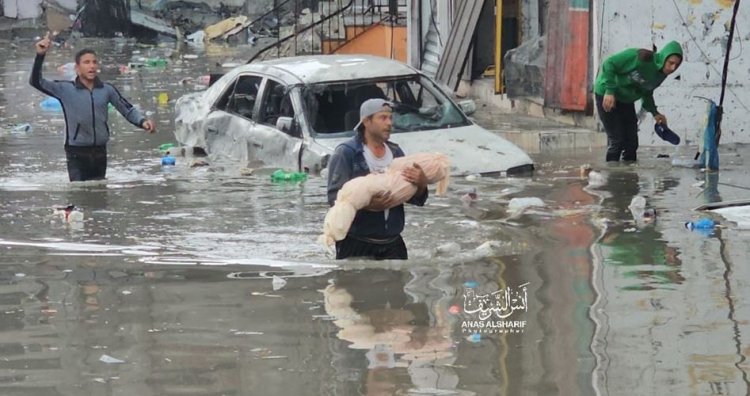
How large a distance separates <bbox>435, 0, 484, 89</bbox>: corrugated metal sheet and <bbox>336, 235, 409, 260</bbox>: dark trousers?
37.5ft

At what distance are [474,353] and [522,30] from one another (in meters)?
13.5

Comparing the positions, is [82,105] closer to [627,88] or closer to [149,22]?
[627,88]

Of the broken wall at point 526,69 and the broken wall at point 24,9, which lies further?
the broken wall at point 24,9

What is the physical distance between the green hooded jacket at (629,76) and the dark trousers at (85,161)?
4.72 metres

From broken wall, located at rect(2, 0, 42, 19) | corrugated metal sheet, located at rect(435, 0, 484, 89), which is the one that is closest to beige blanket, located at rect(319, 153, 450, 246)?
corrugated metal sheet, located at rect(435, 0, 484, 89)

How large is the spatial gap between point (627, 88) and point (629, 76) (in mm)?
133

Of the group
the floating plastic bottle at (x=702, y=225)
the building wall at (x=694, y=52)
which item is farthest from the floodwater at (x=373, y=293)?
the building wall at (x=694, y=52)

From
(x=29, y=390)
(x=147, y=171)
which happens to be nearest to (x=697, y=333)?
(x=29, y=390)

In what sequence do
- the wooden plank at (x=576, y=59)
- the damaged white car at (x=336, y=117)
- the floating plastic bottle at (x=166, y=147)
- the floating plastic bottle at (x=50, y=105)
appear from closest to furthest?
the damaged white car at (x=336, y=117)
the floating plastic bottle at (x=166, y=147)
the wooden plank at (x=576, y=59)
the floating plastic bottle at (x=50, y=105)

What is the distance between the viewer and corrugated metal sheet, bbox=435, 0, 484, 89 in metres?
19.5

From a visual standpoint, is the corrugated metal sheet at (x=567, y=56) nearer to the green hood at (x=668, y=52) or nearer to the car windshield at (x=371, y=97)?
the green hood at (x=668, y=52)

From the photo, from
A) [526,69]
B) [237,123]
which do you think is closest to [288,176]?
[237,123]

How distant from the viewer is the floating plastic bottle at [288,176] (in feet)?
40.9

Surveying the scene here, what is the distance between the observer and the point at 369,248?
26.8 ft
